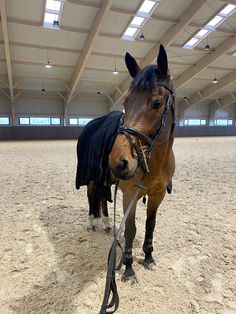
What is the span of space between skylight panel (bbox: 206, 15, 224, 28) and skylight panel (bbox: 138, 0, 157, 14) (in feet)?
11.9

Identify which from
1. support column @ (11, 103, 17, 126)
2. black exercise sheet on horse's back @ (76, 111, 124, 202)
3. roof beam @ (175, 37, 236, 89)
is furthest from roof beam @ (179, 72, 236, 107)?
black exercise sheet on horse's back @ (76, 111, 124, 202)

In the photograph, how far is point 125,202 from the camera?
1796mm

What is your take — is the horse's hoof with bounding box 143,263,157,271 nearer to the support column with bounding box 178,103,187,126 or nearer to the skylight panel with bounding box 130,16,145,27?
the skylight panel with bounding box 130,16,145,27

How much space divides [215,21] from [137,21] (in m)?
4.50

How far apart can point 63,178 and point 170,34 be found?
38.6 feet

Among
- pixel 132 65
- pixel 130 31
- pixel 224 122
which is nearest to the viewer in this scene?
pixel 132 65

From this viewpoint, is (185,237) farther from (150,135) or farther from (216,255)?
(150,135)

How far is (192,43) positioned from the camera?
601 inches

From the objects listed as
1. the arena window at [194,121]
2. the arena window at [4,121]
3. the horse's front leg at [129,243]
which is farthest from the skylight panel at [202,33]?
the arena window at [4,121]

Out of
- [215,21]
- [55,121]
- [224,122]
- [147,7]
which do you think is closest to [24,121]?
[55,121]

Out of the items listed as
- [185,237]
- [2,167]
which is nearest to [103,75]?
[2,167]

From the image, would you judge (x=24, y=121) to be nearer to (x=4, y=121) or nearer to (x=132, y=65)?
(x=4, y=121)

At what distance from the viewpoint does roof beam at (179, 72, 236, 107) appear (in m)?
20.3

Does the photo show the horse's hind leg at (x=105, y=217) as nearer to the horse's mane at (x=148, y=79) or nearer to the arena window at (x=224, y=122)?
the horse's mane at (x=148, y=79)
